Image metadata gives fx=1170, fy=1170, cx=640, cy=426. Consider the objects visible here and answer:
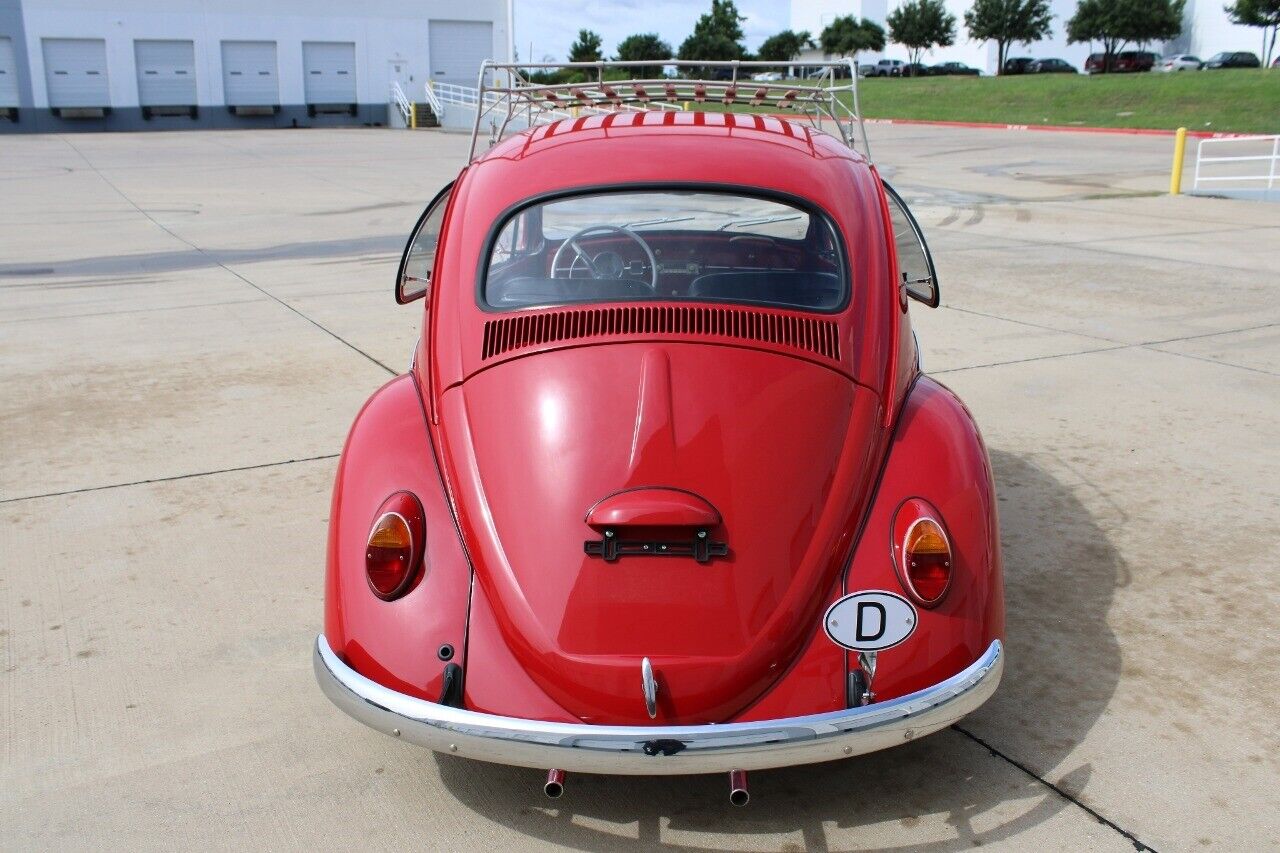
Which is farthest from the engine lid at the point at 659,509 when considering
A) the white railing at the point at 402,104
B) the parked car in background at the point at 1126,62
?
the parked car in background at the point at 1126,62

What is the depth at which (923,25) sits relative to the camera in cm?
7706

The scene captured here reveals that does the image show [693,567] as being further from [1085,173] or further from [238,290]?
[1085,173]

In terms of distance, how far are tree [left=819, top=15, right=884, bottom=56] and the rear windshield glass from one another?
83.4m

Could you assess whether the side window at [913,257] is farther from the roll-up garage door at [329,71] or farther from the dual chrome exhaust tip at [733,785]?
the roll-up garage door at [329,71]

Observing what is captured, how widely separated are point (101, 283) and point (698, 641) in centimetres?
924

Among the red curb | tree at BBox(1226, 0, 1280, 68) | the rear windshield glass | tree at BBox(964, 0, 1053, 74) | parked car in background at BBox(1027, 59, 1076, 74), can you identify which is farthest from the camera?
tree at BBox(964, 0, 1053, 74)

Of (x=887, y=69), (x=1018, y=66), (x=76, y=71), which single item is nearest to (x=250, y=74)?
(x=76, y=71)

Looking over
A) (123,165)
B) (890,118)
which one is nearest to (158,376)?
(123,165)

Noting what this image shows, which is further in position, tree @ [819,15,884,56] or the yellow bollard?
tree @ [819,15,884,56]

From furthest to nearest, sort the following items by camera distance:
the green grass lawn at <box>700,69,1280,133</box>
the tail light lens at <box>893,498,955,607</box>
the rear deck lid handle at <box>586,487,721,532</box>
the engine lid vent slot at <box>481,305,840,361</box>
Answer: the green grass lawn at <box>700,69,1280,133</box>
the engine lid vent slot at <box>481,305,840,361</box>
the tail light lens at <box>893,498,955,607</box>
the rear deck lid handle at <box>586,487,721,532</box>

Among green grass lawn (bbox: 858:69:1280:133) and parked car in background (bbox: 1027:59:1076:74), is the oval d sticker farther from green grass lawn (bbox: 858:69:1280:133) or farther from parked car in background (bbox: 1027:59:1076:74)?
parked car in background (bbox: 1027:59:1076:74)

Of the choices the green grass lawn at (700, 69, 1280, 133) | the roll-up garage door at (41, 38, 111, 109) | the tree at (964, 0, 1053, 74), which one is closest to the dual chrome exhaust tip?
the green grass lawn at (700, 69, 1280, 133)

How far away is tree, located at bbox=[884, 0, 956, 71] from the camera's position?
253 feet

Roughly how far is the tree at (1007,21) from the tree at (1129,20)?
3593 mm
